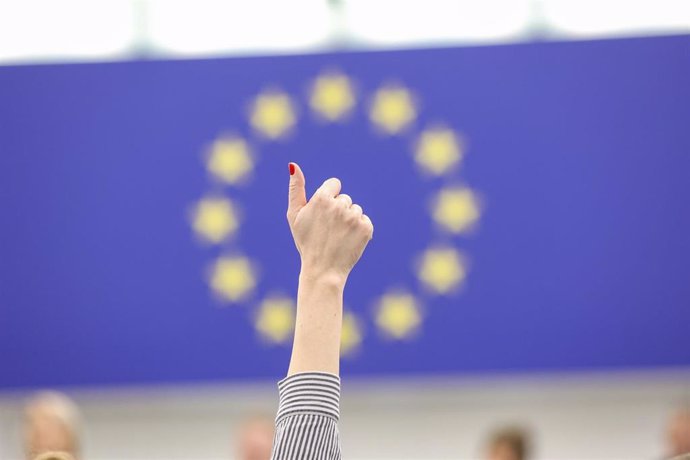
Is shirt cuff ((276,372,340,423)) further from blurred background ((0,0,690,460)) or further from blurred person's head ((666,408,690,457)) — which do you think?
blurred background ((0,0,690,460))

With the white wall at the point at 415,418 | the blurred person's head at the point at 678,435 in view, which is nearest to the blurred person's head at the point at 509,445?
the blurred person's head at the point at 678,435

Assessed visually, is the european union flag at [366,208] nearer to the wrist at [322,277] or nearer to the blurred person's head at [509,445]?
the blurred person's head at [509,445]

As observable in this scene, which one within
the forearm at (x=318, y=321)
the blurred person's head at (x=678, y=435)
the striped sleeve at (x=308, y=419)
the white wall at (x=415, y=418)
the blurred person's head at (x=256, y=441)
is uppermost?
the white wall at (x=415, y=418)

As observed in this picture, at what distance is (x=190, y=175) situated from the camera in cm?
488

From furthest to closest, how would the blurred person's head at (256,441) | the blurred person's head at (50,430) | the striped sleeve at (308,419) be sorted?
the blurred person's head at (256,441)
the blurred person's head at (50,430)
the striped sleeve at (308,419)

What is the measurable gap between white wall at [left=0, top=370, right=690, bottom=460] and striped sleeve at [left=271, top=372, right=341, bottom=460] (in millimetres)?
3777

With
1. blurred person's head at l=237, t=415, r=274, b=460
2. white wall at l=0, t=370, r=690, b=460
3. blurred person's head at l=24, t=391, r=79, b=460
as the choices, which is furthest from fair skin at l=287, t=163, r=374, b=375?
white wall at l=0, t=370, r=690, b=460

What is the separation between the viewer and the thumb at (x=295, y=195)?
45.9 inches

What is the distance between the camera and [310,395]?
1.05 metres

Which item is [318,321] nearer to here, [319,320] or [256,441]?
[319,320]

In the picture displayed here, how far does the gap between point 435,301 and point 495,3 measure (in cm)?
128

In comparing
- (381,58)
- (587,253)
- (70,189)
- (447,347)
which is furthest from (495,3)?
(70,189)

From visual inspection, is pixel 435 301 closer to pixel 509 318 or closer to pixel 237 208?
pixel 509 318

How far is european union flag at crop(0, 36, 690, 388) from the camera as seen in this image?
4723 mm
